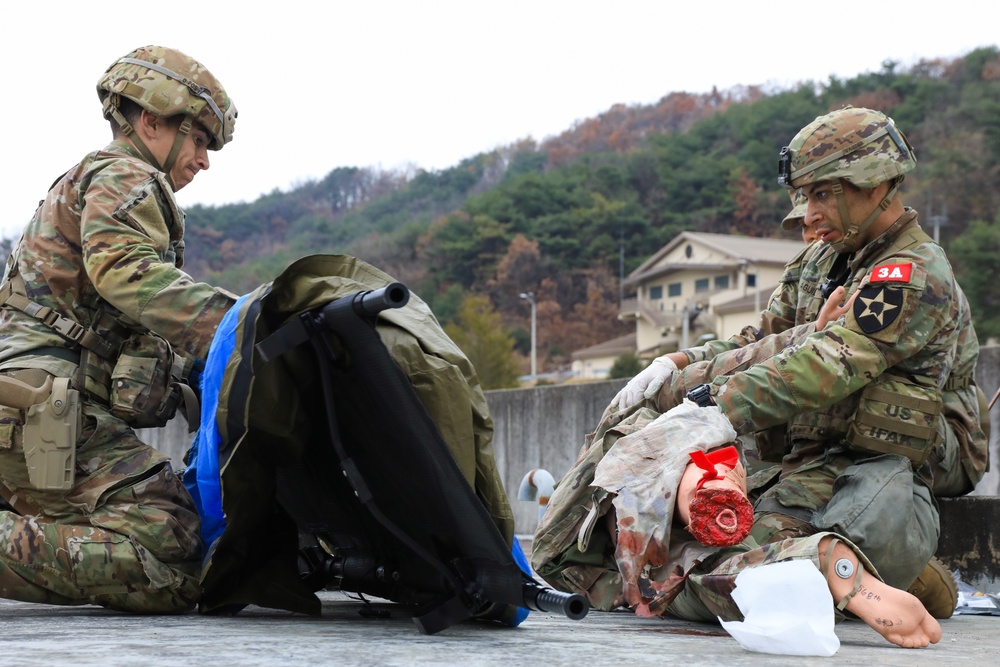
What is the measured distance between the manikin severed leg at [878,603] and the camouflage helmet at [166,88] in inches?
94.0

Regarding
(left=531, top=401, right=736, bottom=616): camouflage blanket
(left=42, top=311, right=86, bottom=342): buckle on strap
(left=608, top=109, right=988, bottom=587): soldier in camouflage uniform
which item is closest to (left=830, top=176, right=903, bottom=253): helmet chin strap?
(left=608, top=109, right=988, bottom=587): soldier in camouflage uniform

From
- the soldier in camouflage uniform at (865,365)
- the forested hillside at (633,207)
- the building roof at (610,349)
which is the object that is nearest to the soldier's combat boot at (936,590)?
the soldier in camouflage uniform at (865,365)

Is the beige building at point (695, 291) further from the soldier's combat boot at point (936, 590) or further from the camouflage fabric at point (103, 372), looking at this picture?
the camouflage fabric at point (103, 372)

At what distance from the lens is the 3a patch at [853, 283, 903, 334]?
3480 mm

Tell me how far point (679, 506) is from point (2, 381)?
6.54 feet

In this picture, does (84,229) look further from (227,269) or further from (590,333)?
(227,269)

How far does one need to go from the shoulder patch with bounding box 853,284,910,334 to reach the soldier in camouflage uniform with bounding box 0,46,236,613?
192 centimetres

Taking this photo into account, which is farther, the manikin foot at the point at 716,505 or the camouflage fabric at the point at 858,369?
the camouflage fabric at the point at 858,369

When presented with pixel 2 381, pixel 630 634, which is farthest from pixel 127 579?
pixel 630 634

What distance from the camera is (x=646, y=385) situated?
4098 mm

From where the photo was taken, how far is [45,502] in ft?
11.0

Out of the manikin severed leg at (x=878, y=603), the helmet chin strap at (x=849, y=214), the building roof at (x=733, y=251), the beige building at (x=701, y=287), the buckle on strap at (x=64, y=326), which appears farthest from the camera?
the building roof at (x=733, y=251)

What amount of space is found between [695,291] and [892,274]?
2290 inches

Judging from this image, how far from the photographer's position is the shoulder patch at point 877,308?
3.48 metres
